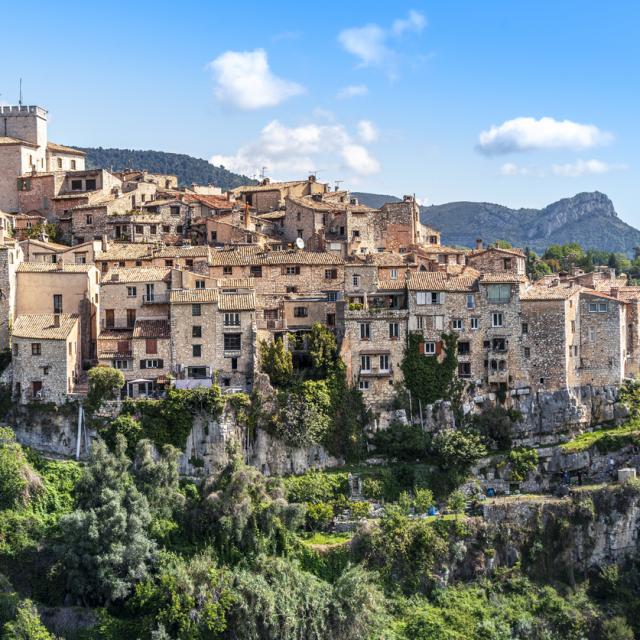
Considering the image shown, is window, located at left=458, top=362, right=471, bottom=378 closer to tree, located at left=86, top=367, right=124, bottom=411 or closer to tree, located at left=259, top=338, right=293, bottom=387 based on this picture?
tree, located at left=259, top=338, right=293, bottom=387

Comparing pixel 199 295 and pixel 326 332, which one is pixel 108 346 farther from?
pixel 326 332

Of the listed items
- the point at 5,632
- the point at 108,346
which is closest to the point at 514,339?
the point at 108,346

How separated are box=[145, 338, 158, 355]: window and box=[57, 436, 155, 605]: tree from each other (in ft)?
37.4

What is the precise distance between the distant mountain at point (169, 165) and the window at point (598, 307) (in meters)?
111

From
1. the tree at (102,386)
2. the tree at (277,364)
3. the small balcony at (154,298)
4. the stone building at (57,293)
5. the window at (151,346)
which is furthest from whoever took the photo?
the small balcony at (154,298)

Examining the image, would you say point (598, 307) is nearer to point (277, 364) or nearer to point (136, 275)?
point (277, 364)

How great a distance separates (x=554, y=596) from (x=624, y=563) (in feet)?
18.5

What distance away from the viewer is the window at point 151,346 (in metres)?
61.0

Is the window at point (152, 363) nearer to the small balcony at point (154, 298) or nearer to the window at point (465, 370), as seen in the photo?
the small balcony at point (154, 298)

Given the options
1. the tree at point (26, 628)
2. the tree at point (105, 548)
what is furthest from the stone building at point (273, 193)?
the tree at point (26, 628)

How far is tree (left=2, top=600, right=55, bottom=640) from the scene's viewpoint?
151ft

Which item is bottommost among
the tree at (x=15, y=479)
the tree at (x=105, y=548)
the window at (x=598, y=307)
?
the tree at (x=105, y=548)

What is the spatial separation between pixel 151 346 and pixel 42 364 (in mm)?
6500

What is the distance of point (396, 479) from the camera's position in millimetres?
59812
